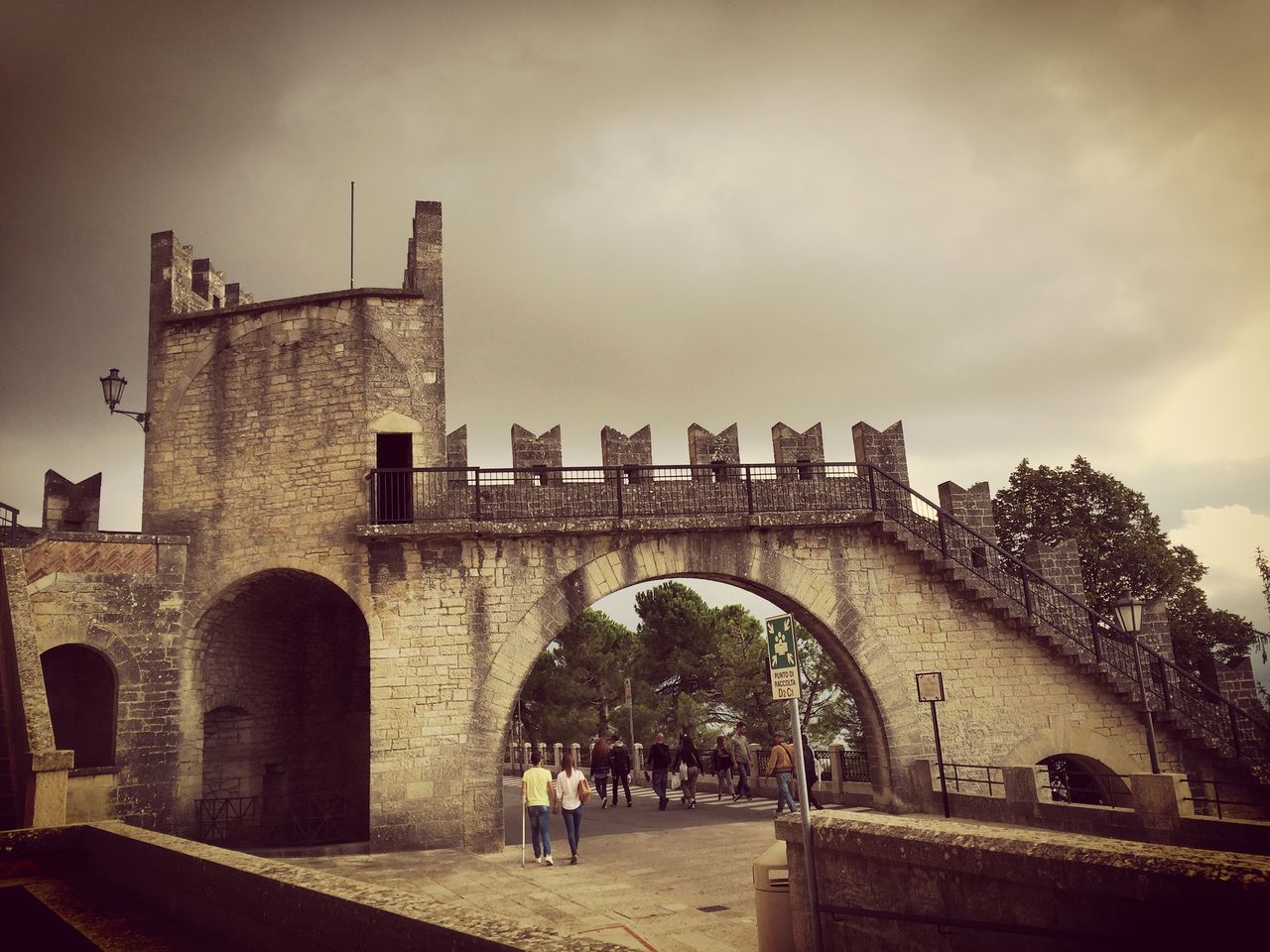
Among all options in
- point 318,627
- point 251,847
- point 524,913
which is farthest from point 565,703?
point 524,913

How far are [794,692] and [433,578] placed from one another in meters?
8.28

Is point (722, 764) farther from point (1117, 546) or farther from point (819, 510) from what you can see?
point (1117, 546)

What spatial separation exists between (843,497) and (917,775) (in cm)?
477

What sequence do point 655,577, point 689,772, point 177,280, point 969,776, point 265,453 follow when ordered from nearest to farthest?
point 969,776 < point 655,577 < point 265,453 < point 177,280 < point 689,772

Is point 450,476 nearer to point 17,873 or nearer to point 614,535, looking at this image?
point 614,535

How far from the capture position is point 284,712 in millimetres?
16516

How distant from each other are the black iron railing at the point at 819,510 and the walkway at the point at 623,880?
5.03 metres

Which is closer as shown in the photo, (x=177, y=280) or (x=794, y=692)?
(x=794, y=692)

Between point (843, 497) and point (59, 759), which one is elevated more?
point (843, 497)

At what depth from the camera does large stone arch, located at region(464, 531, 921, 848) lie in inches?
539

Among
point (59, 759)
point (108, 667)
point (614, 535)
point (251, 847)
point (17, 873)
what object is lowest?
point (251, 847)

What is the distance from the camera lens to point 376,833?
41.5 feet

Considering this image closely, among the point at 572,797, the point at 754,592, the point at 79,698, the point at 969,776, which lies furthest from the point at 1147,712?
the point at 79,698

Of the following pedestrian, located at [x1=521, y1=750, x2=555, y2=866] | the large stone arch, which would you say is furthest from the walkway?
the large stone arch
